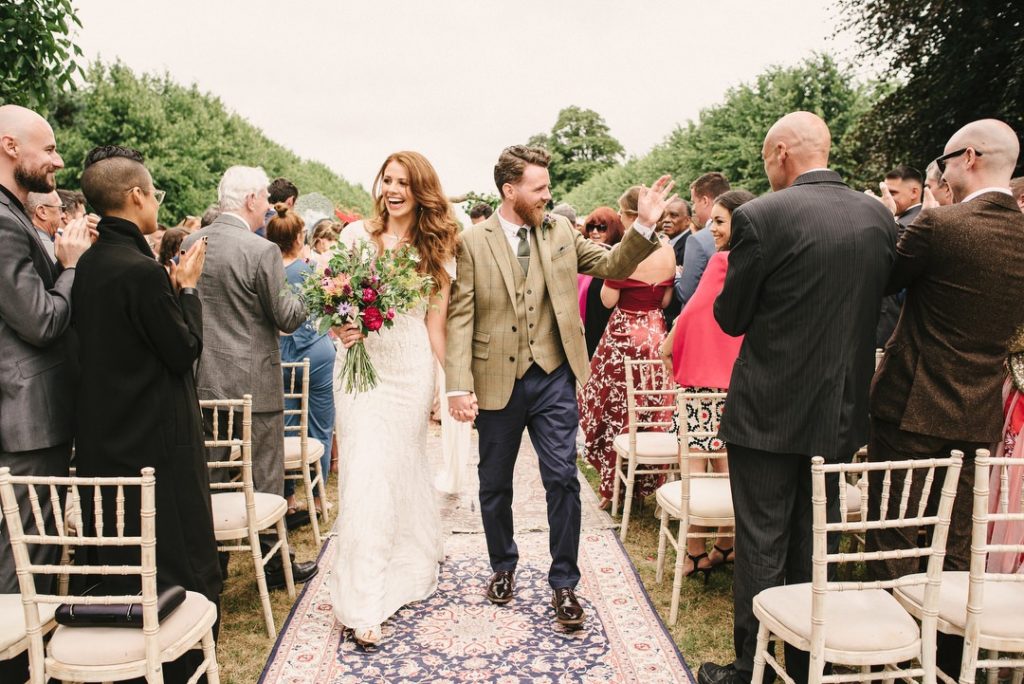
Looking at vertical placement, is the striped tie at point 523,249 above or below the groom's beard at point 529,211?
below

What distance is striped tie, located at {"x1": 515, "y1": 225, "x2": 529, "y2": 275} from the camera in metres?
4.04

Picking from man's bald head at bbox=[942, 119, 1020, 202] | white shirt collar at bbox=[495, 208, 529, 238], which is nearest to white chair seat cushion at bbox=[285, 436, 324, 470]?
white shirt collar at bbox=[495, 208, 529, 238]

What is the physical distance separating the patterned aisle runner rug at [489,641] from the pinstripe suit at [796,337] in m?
0.72

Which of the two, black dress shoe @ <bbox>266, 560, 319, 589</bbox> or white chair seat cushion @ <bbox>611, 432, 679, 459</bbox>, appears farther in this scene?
white chair seat cushion @ <bbox>611, 432, 679, 459</bbox>

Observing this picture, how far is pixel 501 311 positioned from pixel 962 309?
2216mm

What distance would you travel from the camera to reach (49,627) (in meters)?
2.79

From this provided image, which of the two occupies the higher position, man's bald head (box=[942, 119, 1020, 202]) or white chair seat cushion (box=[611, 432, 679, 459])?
man's bald head (box=[942, 119, 1020, 202])

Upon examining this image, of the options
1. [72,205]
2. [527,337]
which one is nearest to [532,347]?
[527,337]

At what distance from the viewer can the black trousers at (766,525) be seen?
3.21 metres

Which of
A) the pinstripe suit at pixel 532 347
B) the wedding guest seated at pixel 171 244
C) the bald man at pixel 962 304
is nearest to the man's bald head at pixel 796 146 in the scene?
the bald man at pixel 962 304

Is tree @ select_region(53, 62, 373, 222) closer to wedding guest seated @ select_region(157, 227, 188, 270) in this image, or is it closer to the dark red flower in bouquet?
wedding guest seated @ select_region(157, 227, 188, 270)

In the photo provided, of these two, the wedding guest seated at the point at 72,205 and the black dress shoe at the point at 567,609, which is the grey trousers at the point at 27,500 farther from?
the wedding guest seated at the point at 72,205

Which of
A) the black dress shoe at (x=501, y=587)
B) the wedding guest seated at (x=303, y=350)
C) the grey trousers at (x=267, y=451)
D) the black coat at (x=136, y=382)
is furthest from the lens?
the wedding guest seated at (x=303, y=350)

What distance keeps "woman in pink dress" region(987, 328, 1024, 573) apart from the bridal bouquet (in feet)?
9.61
